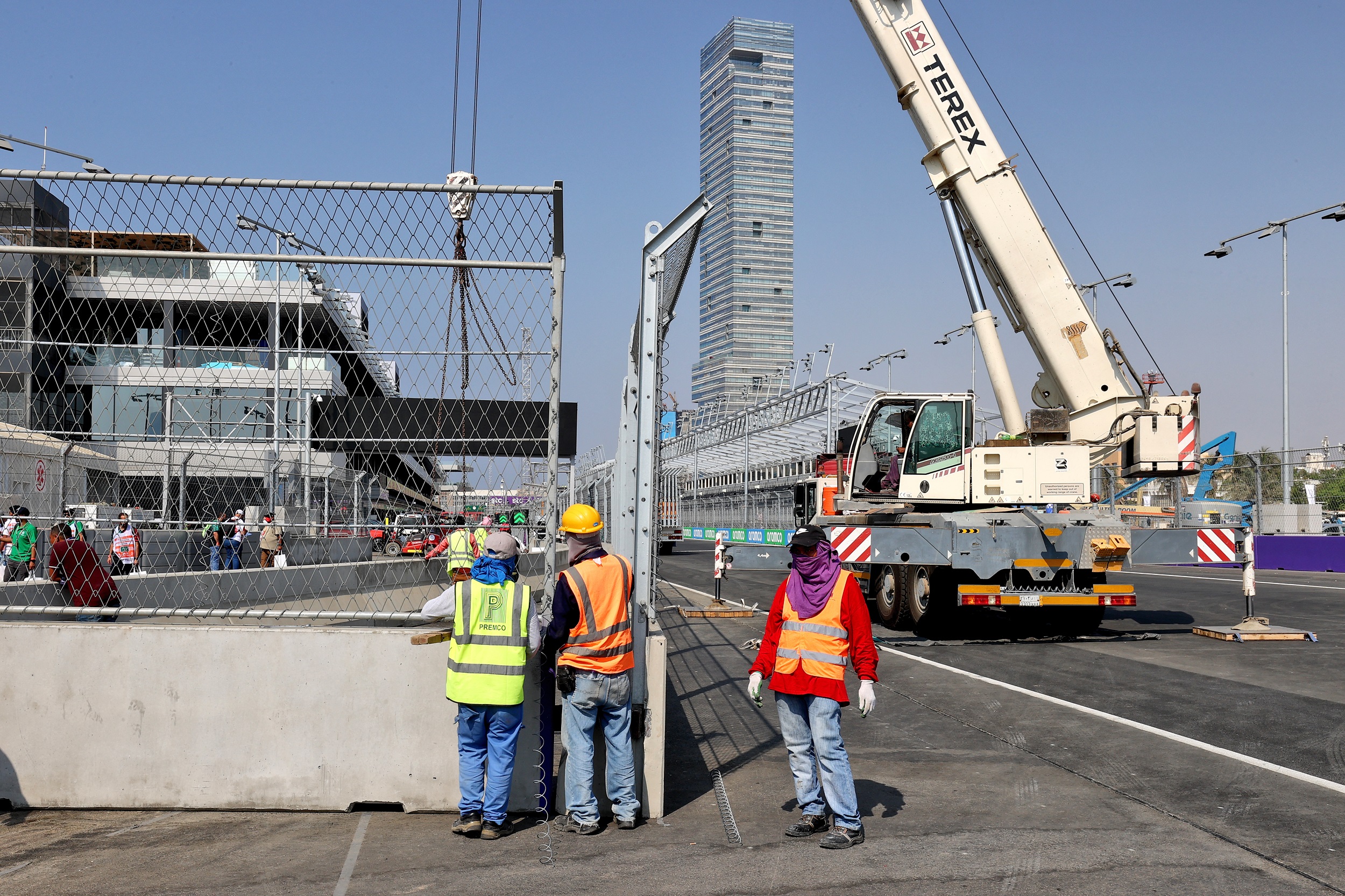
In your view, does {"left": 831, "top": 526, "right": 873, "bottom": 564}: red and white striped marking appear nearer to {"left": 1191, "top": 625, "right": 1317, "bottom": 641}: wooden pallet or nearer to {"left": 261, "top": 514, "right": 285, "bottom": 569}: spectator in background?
{"left": 1191, "top": 625, "right": 1317, "bottom": 641}: wooden pallet

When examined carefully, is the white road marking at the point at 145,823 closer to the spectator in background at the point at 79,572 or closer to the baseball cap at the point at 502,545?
the baseball cap at the point at 502,545

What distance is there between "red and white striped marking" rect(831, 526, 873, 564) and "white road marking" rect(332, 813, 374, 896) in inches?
316

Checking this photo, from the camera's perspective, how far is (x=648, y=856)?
16.3 ft

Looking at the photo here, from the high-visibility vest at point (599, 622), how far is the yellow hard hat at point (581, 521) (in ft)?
0.53

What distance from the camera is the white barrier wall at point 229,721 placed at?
5605 mm

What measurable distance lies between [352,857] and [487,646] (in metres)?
1.10

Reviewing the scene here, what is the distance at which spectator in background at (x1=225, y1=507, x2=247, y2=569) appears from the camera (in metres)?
9.33

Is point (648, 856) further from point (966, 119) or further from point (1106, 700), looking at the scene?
point (966, 119)

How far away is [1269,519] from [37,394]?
28488 mm

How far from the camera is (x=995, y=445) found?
45.2ft

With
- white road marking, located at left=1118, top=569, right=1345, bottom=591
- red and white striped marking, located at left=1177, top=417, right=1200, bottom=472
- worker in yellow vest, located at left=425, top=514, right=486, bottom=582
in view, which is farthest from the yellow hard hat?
white road marking, located at left=1118, top=569, right=1345, bottom=591

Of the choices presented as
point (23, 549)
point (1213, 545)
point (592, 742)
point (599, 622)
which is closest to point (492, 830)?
point (592, 742)

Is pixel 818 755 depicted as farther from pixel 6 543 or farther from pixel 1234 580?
pixel 1234 580

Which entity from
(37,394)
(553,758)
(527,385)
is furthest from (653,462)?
(37,394)
